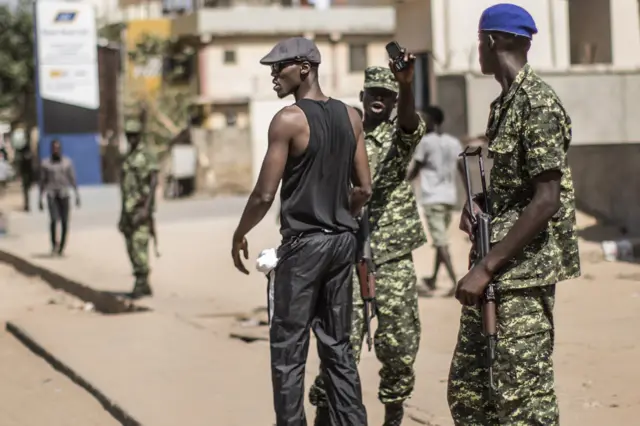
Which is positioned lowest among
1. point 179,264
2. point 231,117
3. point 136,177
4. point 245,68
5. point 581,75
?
point 179,264

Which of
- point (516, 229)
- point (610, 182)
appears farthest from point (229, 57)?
point (516, 229)

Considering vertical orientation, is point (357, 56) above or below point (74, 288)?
above

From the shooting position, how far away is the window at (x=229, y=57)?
142 feet

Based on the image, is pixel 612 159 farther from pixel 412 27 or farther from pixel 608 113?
pixel 412 27

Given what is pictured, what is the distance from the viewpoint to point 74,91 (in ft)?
93.1

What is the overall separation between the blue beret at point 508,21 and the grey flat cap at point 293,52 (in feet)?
3.29

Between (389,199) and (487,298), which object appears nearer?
(487,298)

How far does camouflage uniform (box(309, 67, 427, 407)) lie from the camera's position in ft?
18.3

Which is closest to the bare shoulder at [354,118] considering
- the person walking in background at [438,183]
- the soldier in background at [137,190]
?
the person walking in background at [438,183]

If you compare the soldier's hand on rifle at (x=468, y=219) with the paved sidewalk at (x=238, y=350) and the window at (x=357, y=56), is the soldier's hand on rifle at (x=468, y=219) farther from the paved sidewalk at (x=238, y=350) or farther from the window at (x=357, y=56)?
the window at (x=357, y=56)

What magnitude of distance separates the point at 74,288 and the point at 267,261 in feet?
30.4

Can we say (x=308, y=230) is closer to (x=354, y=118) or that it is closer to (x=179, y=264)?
(x=354, y=118)

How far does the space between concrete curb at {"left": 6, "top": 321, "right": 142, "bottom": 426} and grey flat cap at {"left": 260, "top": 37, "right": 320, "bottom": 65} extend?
2411 millimetres

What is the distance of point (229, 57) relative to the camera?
43281 mm
